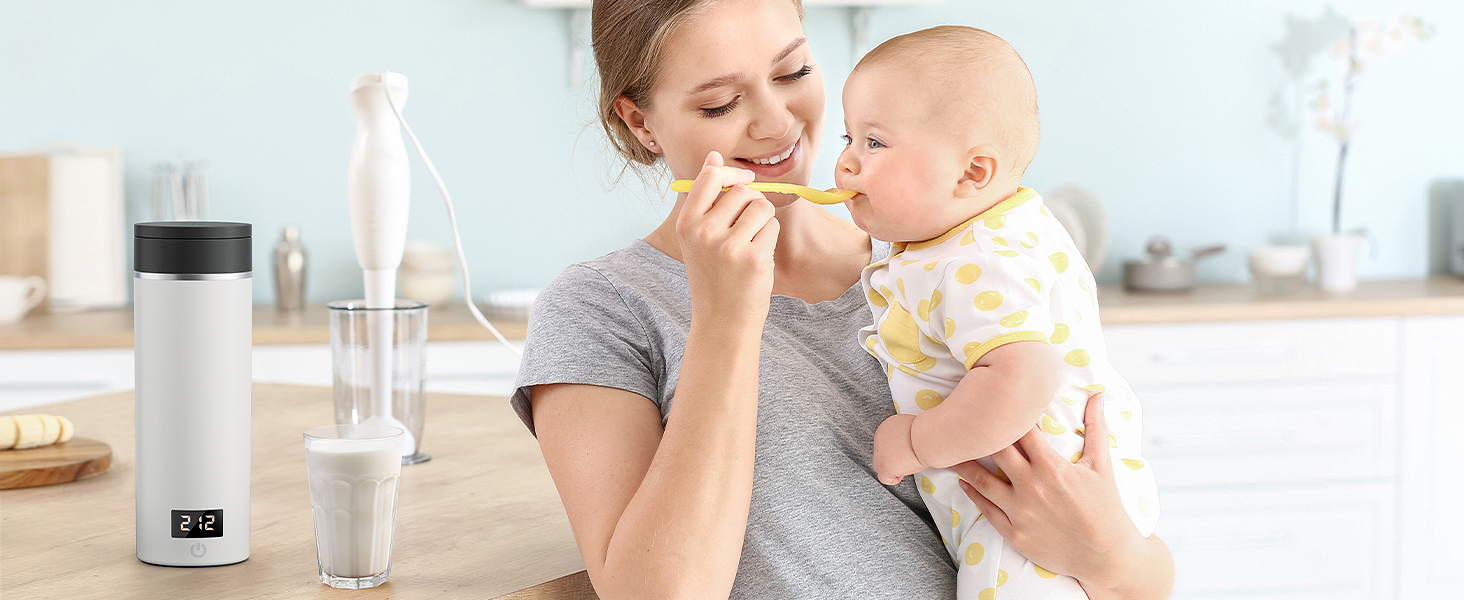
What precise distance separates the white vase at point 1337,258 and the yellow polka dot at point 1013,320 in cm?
261

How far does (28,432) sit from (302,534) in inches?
19.8

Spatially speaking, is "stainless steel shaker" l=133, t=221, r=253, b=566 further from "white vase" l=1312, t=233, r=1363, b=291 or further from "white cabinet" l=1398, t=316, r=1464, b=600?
"white vase" l=1312, t=233, r=1363, b=291

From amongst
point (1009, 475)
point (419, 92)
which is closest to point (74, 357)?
point (419, 92)

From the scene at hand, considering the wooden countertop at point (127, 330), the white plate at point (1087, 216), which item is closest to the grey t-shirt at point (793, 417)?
the wooden countertop at point (127, 330)

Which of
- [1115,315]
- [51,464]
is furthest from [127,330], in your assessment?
[1115,315]

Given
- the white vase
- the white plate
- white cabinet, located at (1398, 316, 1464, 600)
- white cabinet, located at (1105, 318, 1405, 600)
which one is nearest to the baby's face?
white cabinet, located at (1105, 318, 1405, 600)

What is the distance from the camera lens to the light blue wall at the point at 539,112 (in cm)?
303

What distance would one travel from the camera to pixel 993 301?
895 millimetres

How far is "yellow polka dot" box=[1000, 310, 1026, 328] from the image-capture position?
0.88m

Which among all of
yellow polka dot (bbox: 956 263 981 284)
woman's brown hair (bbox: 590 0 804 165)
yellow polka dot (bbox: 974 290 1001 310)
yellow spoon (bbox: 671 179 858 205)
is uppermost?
woman's brown hair (bbox: 590 0 804 165)

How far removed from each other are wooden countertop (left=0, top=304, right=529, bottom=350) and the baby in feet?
5.51

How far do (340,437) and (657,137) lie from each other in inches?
18.6

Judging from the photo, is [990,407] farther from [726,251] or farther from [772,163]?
[772,163]

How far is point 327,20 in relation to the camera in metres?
3.05
